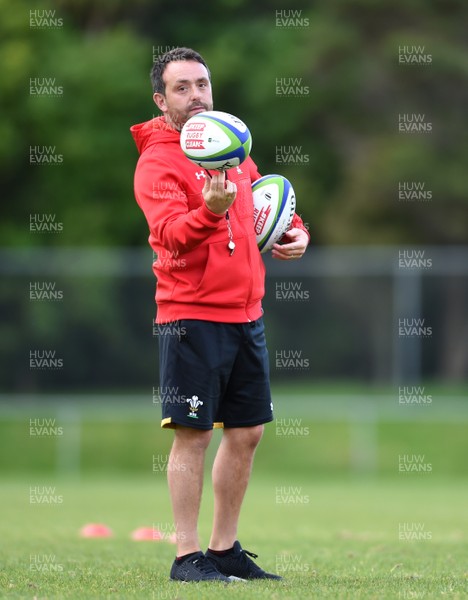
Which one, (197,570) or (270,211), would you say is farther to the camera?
(270,211)

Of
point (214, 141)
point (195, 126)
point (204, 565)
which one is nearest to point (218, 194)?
point (214, 141)

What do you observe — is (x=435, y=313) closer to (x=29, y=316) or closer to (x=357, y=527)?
(x=29, y=316)

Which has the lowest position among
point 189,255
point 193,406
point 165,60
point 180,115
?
point 193,406

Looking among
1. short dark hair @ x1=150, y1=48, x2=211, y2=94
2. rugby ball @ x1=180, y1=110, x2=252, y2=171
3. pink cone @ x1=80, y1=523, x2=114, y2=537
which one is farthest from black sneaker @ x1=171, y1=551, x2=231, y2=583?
pink cone @ x1=80, y1=523, x2=114, y2=537

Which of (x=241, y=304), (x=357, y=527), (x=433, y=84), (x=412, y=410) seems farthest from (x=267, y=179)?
(x=433, y=84)

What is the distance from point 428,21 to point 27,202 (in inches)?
317

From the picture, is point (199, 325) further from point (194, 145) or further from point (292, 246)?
point (194, 145)

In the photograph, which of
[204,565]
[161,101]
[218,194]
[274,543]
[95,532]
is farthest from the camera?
[95,532]

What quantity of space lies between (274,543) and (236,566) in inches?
Result: 85.5

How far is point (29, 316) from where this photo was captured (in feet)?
53.7

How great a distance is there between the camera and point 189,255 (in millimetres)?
5590

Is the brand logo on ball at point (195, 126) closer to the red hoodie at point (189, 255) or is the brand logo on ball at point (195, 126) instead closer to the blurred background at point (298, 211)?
the red hoodie at point (189, 255)

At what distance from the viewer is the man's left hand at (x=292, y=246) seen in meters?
5.94

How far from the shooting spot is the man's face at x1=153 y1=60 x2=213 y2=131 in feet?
18.5
